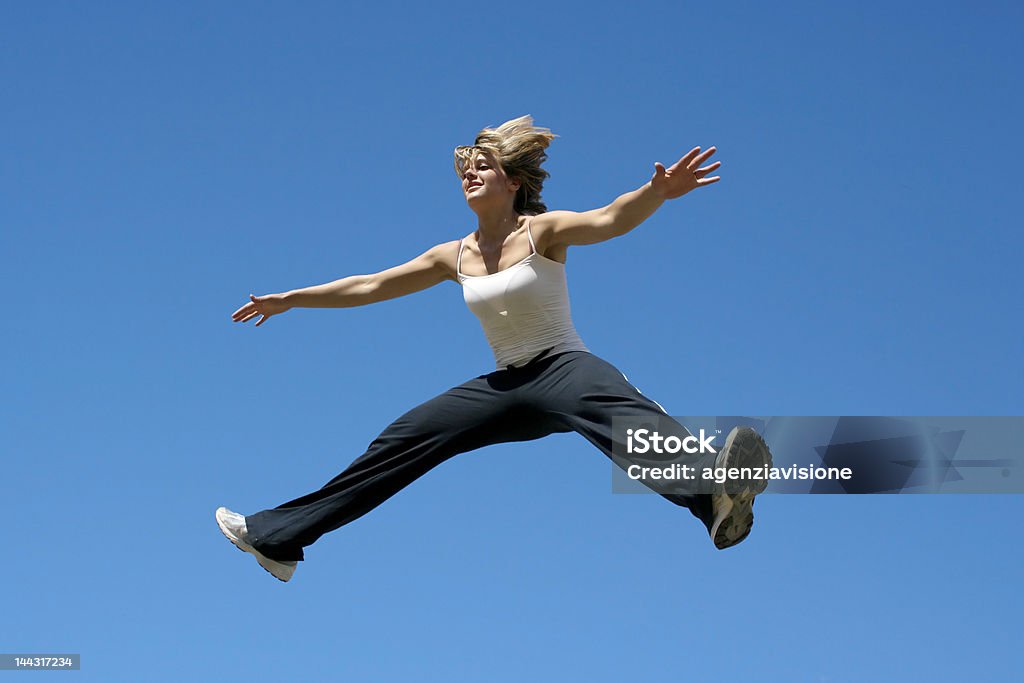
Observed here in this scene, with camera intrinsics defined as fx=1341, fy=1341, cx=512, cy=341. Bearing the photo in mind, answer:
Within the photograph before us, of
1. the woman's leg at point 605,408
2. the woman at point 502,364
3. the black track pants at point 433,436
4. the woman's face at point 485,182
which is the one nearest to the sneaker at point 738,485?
the woman's leg at point 605,408

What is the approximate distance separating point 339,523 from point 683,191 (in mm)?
2987

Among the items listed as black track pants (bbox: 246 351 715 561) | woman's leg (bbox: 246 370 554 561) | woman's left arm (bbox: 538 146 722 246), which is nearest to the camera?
woman's left arm (bbox: 538 146 722 246)

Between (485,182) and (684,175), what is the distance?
63.7 inches

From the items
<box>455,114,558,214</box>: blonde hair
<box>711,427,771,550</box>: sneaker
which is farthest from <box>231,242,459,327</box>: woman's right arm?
<box>711,427,771,550</box>: sneaker

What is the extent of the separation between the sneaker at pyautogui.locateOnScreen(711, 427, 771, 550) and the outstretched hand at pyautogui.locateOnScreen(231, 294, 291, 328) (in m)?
3.41

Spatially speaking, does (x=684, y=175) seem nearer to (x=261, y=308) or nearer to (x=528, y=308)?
(x=528, y=308)

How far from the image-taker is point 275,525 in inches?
331

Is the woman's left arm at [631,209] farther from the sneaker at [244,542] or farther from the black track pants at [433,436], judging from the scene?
the sneaker at [244,542]

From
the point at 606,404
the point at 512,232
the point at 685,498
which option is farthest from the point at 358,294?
the point at 685,498

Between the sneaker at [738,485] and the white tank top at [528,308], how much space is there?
141 cm

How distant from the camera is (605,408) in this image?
7793 mm

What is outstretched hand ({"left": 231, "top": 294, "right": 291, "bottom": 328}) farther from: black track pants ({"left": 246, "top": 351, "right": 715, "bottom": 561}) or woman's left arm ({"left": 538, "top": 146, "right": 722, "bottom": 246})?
woman's left arm ({"left": 538, "top": 146, "right": 722, "bottom": 246})

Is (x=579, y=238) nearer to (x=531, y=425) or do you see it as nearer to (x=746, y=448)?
(x=531, y=425)

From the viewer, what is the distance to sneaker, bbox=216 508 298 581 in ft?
27.7
